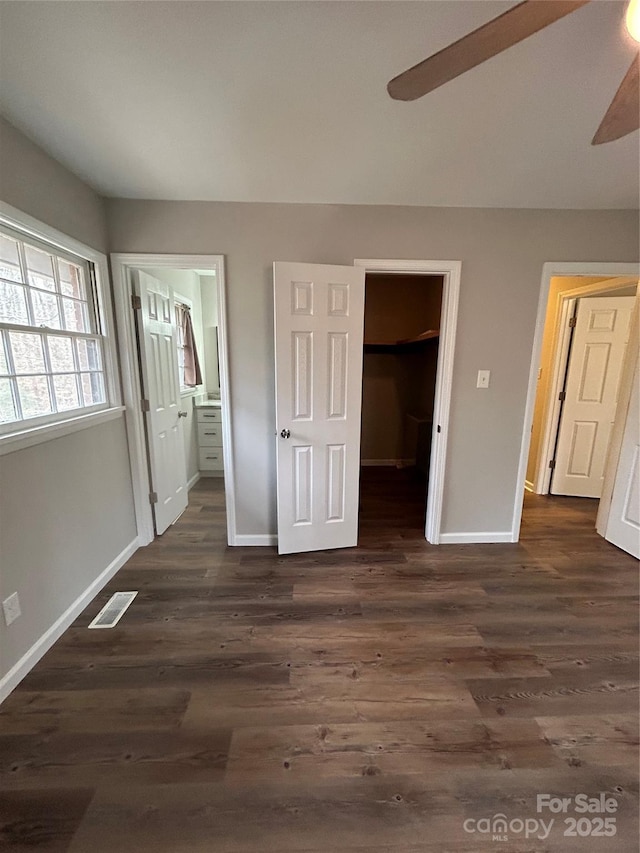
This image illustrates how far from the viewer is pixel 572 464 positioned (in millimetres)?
3717

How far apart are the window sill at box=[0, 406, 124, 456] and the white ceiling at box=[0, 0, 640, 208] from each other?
1.38 meters

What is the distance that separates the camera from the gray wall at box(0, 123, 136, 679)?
1.56m

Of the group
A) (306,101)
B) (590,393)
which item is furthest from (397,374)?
(306,101)

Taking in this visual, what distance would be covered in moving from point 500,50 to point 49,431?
7.37ft

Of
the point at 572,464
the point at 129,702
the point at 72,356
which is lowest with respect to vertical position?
the point at 129,702

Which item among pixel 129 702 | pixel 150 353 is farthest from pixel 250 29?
pixel 129 702

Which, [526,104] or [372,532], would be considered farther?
[372,532]

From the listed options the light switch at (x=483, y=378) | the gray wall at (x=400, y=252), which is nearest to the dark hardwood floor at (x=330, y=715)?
the gray wall at (x=400, y=252)

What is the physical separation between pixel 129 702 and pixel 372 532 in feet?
6.53

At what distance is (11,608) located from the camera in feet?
5.08

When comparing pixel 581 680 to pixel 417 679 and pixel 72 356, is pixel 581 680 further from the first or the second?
pixel 72 356

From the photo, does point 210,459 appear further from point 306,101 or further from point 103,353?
point 306,101

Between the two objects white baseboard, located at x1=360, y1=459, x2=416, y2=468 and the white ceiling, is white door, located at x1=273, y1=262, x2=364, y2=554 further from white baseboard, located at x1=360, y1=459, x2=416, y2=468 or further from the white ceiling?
white baseboard, located at x1=360, y1=459, x2=416, y2=468

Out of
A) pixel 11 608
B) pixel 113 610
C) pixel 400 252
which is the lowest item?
pixel 113 610
